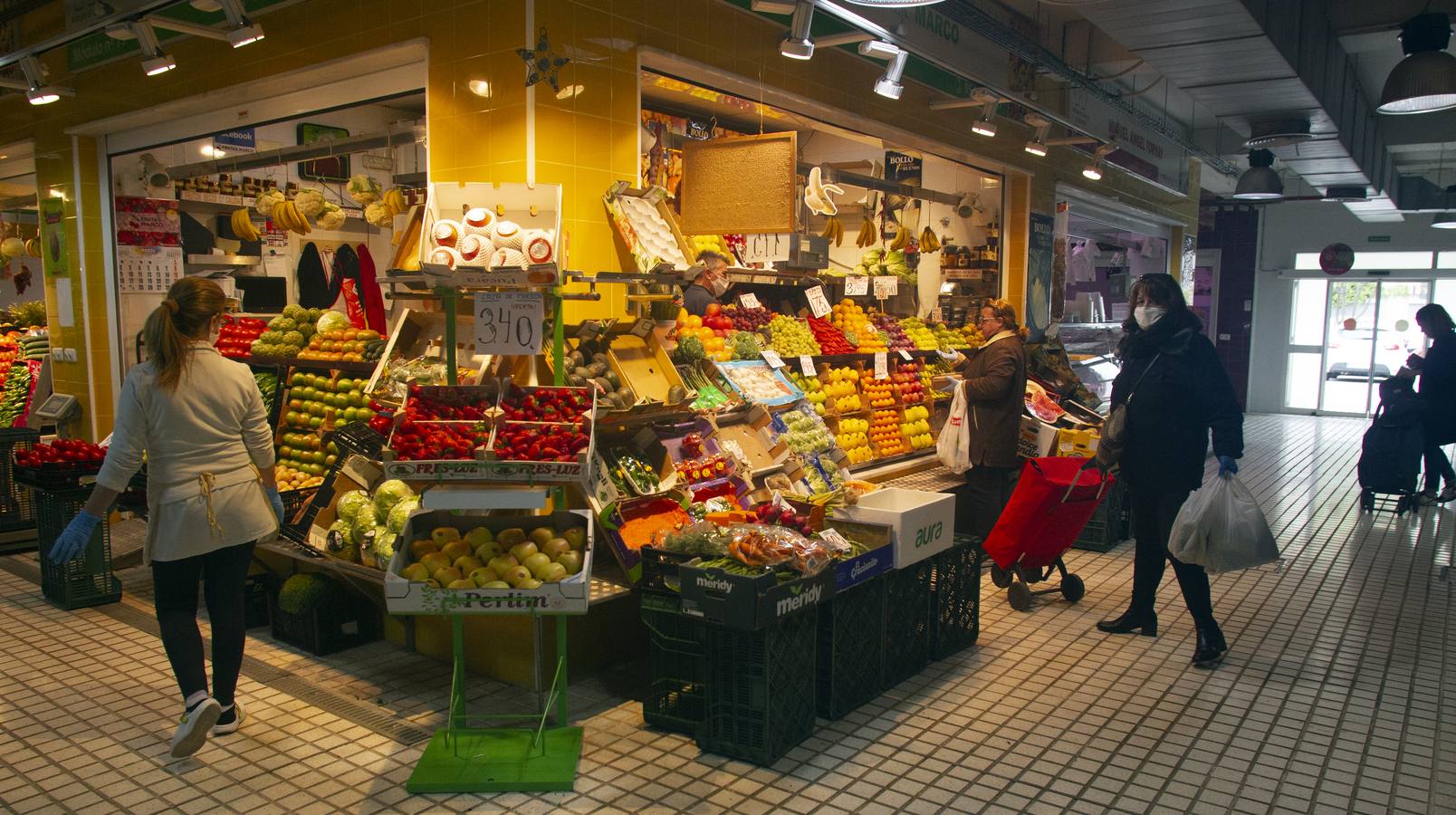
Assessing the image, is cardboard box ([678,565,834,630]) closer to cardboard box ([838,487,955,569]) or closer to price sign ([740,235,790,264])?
cardboard box ([838,487,955,569])

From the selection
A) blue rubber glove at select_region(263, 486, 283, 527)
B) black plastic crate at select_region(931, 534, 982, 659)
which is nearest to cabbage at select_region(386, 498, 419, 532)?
blue rubber glove at select_region(263, 486, 283, 527)

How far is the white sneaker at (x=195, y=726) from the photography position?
3.71 m

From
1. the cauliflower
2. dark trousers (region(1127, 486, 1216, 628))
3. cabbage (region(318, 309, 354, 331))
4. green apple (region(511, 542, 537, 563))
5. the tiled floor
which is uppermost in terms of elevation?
the cauliflower

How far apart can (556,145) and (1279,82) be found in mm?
6454

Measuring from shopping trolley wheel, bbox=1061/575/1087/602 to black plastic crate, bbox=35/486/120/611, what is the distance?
19.2 ft

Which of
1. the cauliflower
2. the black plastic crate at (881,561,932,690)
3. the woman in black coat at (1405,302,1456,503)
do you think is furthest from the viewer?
the woman in black coat at (1405,302,1456,503)

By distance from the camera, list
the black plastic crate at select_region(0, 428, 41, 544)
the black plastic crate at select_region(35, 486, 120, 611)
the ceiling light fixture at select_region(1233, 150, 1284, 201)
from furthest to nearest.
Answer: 1. the ceiling light fixture at select_region(1233, 150, 1284, 201)
2. the black plastic crate at select_region(0, 428, 41, 544)
3. the black plastic crate at select_region(35, 486, 120, 611)

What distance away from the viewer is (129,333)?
8469mm

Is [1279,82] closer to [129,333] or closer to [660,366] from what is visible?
[660,366]

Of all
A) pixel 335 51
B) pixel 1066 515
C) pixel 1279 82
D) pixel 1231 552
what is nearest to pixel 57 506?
pixel 335 51

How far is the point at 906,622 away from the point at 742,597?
4.60ft

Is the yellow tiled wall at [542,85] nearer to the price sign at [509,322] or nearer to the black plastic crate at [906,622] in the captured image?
the price sign at [509,322]

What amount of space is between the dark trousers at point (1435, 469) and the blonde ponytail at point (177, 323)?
34.4 feet

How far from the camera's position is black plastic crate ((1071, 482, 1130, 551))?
24.8 ft
